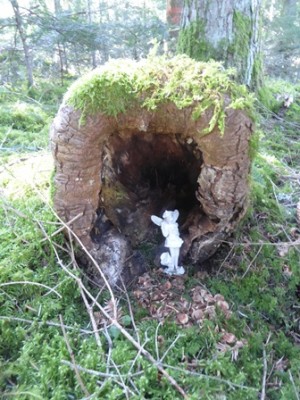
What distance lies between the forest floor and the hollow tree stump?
9.4 inches

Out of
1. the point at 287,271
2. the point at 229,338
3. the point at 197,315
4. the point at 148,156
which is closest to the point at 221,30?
the point at 148,156

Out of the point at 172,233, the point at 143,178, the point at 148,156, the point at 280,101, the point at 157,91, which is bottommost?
the point at 280,101

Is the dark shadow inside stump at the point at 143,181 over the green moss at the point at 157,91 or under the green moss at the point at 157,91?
under

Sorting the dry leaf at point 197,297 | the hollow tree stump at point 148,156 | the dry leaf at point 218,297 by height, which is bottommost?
the dry leaf at point 197,297

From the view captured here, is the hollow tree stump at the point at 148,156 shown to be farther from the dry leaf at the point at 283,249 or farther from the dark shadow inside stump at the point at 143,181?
the dry leaf at the point at 283,249

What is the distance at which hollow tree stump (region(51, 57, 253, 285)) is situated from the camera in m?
2.03

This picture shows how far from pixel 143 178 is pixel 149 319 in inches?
45.8

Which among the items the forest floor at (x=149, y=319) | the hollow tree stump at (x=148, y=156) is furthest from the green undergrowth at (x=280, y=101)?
the hollow tree stump at (x=148, y=156)

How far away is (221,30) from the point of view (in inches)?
148

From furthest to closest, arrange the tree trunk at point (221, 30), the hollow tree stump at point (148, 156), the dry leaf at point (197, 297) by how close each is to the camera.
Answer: the tree trunk at point (221, 30) < the dry leaf at point (197, 297) < the hollow tree stump at point (148, 156)

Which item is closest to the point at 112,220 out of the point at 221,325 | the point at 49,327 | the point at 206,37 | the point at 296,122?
the point at 49,327

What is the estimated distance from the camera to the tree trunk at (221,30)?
3.66m

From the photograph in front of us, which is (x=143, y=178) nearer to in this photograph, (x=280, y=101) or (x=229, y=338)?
(x=229, y=338)

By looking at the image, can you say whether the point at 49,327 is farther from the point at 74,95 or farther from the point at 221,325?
the point at 74,95
